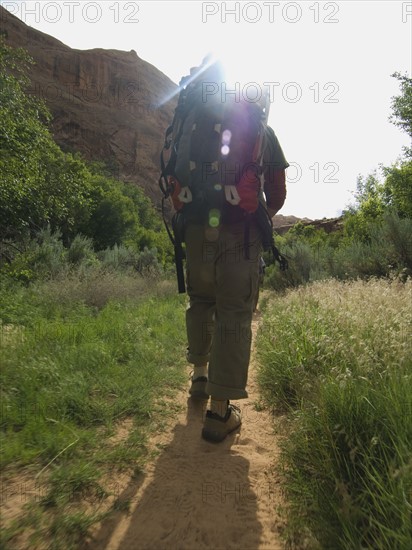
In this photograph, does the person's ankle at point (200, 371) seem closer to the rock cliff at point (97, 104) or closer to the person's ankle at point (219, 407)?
the person's ankle at point (219, 407)

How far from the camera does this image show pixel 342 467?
1303 mm

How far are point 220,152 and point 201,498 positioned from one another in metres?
1.68

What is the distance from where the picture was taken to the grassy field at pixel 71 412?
3.79ft

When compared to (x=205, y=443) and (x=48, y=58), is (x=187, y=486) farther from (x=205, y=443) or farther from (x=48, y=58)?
(x=48, y=58)

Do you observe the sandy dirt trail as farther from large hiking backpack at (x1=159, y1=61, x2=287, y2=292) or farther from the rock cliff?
the rock cliff

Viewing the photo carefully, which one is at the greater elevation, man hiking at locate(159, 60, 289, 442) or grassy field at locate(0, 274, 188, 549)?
man hiking at locate(159, 60, 289, 442)

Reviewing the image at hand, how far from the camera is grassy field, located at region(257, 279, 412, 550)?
1.01m

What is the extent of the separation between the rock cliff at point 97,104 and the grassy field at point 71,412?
2186 inches

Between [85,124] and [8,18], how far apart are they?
2411 cm

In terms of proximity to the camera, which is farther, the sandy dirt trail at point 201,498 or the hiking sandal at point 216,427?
the hiking sandal at point 216,427

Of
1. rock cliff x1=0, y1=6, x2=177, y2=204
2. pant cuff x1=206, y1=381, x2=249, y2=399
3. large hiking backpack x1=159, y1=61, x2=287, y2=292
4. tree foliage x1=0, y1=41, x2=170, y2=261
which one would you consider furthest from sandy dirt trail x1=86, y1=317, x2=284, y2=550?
rock cliff x1=0, y1=6, x2=177, y2=204

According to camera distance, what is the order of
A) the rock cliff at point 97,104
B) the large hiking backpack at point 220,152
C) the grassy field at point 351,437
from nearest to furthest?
1. the grassy field at point 351,437
2. the large hiking backpack at point 220,152
3. the rock cliff at point 97,104

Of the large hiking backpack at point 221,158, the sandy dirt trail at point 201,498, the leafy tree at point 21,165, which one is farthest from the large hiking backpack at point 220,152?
the leafy tree at point 21,165

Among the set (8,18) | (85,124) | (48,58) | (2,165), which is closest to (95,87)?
(48,58)
